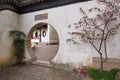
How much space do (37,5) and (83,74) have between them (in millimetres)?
3389

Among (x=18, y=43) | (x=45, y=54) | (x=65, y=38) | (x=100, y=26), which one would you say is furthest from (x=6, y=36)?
(x=100, y=26)

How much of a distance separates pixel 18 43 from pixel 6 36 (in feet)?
1.88

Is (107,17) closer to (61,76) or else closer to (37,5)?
(61,76)

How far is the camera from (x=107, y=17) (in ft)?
11.9

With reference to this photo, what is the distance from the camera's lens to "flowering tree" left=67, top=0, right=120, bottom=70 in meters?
3.59

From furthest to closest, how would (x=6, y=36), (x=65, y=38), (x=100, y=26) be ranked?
(x=6, y=36)
(x=65, y=38)
(x=100, y=26)

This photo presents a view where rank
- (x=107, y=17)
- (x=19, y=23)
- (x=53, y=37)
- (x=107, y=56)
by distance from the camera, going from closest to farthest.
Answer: (x=107, y=17) < (x=107, y=56) < (x=19, y=23) < (x=53, y=37)

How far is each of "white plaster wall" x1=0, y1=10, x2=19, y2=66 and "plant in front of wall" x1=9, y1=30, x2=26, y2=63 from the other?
7.5 inches

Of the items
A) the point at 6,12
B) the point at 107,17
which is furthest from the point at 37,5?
the point at 107,17

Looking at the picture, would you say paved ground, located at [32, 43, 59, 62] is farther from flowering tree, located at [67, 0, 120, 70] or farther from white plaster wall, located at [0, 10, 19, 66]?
flowering tree, located at [67, 0, 120, 70]

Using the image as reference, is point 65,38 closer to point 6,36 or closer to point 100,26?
point 100,26

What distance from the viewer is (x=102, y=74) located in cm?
317

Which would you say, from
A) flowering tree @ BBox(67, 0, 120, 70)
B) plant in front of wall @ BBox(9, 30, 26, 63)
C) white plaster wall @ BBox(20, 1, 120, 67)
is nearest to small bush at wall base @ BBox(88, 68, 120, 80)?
flowering tree @ BBox(67, 0, 120, 70)

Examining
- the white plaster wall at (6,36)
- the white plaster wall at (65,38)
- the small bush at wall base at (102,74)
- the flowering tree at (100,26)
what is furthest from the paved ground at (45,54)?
the small bush at wall base at (102,74)
